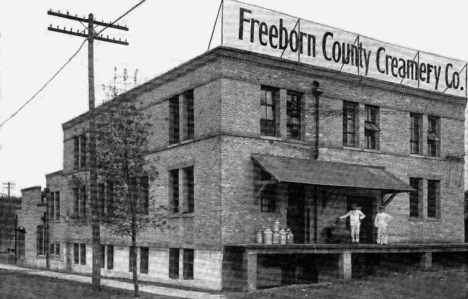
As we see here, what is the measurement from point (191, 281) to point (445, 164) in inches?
526

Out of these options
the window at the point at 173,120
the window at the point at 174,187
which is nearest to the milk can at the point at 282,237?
the window at the point at 174,187

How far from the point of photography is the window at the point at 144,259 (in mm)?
26156

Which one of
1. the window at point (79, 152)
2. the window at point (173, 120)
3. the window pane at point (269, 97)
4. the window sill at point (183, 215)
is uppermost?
the window pane at point (269, 97)

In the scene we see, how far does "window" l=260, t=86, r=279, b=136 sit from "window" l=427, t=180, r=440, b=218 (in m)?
9.34

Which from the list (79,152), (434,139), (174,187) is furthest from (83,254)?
(434,139)

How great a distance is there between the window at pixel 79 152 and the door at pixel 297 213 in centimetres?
1542

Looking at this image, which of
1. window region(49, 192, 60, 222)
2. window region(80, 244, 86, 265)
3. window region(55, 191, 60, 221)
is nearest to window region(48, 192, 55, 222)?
window region(49, 192, 60, 222)

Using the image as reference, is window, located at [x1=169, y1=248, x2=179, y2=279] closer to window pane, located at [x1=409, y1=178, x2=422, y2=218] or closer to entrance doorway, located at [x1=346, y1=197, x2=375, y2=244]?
entrance doorway, located at [x1=346, y1=197, x2=375, y2=244]

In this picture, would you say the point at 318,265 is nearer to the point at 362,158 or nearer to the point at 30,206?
the point at 362,158

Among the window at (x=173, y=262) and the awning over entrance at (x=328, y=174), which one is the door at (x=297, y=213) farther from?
the window at (x=173, y=262)

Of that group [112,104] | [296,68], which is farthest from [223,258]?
[296,68]

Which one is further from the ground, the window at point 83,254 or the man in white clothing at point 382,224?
the man in white clothing at point 382,224

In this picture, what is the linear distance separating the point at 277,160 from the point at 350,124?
16.1 ft

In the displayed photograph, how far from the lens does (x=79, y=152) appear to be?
35031mm
